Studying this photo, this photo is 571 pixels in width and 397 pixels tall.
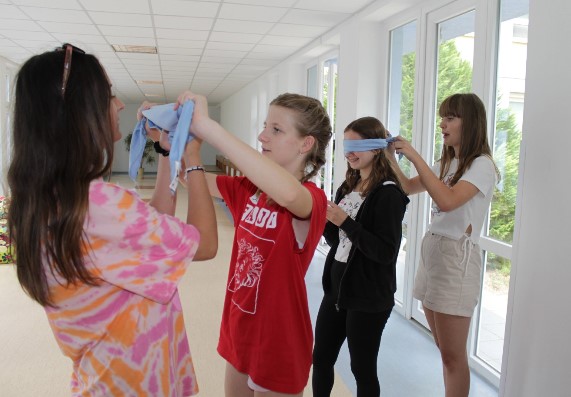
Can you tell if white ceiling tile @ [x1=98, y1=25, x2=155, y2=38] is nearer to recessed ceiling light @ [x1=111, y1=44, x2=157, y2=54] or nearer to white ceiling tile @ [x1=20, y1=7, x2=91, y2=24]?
white ceiling tile @ [x1=20, y1=7, x2=91, y2=24]

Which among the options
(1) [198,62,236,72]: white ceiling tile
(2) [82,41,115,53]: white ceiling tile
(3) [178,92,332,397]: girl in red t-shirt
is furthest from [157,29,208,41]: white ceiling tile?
(3) [178,92,332,397]: girl in red t-shirt

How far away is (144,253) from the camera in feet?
3.11

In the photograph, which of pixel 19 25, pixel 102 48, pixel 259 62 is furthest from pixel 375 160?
pixel 259 62

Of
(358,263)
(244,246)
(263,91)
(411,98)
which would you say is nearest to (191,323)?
(358,263)

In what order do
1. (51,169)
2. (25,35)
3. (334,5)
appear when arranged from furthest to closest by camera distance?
(25,35) → (334,5) → (51,169)

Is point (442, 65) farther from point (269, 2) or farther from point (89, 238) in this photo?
point (89, 238)

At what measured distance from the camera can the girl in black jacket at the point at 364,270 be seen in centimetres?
199

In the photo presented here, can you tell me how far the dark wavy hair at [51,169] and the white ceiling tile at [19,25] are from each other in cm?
524

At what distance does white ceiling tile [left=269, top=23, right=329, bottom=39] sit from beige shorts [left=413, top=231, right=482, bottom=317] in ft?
12.3

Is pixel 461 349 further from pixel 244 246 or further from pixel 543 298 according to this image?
pixel 244 246

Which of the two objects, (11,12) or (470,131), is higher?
(11,12)

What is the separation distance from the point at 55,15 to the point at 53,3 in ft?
1.58

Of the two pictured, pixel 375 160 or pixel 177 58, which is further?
pixel 177 58

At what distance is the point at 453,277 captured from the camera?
7.00 ft
